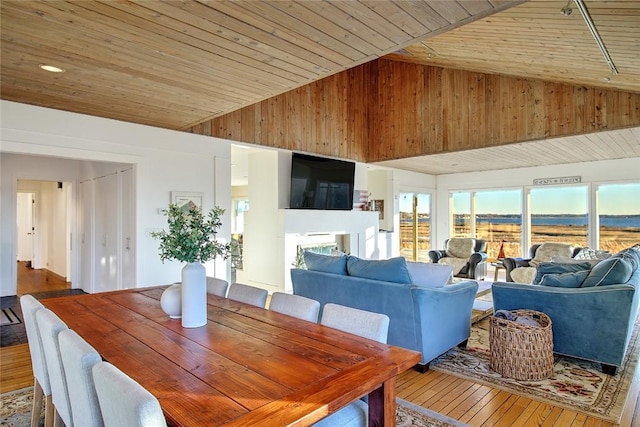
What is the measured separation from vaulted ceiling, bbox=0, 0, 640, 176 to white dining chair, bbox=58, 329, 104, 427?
1806 mm

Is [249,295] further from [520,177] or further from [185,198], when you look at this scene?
[520,177]

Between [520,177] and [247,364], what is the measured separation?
350 inches

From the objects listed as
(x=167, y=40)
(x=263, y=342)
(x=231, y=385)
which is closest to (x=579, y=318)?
(x=263, y=342)

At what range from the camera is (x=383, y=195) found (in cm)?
905

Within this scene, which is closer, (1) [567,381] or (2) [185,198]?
(1) [567,381]

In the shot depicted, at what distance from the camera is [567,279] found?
3.43 meters

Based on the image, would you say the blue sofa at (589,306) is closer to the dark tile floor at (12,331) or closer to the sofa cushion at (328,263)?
the sofa cushion at (328,263)

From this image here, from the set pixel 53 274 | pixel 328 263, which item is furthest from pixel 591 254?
pixel 53 274

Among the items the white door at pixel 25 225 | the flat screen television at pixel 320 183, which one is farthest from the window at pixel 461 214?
the white door at pixel 25 225

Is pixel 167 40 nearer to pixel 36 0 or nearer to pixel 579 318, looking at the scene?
pixel 36 0

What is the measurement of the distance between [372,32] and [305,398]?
219cm

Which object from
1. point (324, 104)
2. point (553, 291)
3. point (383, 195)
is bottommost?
point (553, 291)

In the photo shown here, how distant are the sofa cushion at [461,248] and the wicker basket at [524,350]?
4975 mm

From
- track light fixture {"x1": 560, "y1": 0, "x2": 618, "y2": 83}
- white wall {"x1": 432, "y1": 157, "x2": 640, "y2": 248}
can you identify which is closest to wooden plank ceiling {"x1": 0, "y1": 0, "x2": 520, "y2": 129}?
track light fixture {"x1": 560, "y1": 0, "x2": 618, "y2": 83}
